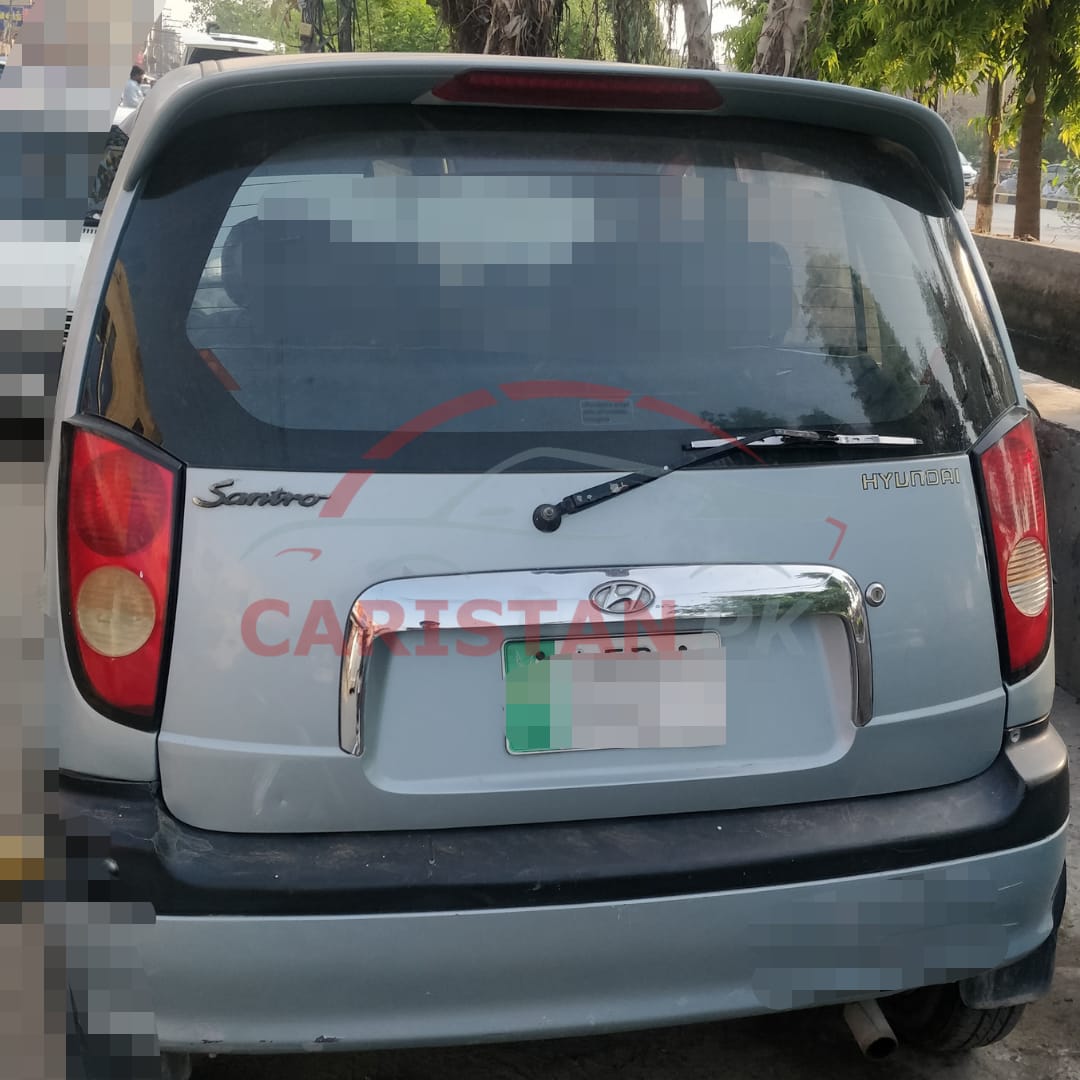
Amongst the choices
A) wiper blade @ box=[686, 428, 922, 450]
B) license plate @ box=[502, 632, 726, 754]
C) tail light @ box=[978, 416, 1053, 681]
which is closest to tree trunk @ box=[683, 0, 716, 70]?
tail light @ box=[978, 416, 1053, 681]

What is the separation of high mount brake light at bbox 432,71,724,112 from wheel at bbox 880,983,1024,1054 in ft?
5.68

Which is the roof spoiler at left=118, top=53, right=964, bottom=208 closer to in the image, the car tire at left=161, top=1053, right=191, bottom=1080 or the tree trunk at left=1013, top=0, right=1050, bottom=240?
the car tire at left=161, top=1053, right=191, bottom=1080

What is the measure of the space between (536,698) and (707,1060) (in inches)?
48.0

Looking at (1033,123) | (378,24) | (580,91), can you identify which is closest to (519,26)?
(580,91)

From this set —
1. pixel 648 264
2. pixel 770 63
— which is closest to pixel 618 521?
pixel 648 264

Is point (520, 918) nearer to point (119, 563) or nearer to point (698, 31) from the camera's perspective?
point (119, 563)

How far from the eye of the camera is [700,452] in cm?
201

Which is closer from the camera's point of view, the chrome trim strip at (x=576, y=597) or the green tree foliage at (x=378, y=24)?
the chrome trim strip at (x=576, y=597)

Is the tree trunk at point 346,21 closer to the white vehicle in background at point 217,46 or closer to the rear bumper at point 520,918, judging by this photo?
the white vehicle in background at point 217,46

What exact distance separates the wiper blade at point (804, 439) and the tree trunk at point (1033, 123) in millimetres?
14799

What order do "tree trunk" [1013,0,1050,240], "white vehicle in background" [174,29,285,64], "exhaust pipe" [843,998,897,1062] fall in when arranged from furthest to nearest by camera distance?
"white vehicle in background" [174,29,285,64] < "tree trunk" [1013,0,1050,240] < "exhaust pipe" [843,998,897,1062]

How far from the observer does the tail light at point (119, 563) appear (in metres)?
1.87

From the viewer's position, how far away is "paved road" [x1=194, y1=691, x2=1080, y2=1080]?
2.61 meters

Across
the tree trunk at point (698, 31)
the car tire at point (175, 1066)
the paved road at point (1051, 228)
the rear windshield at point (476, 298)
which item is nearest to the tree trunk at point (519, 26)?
the tree trunk at point (698, 31)
